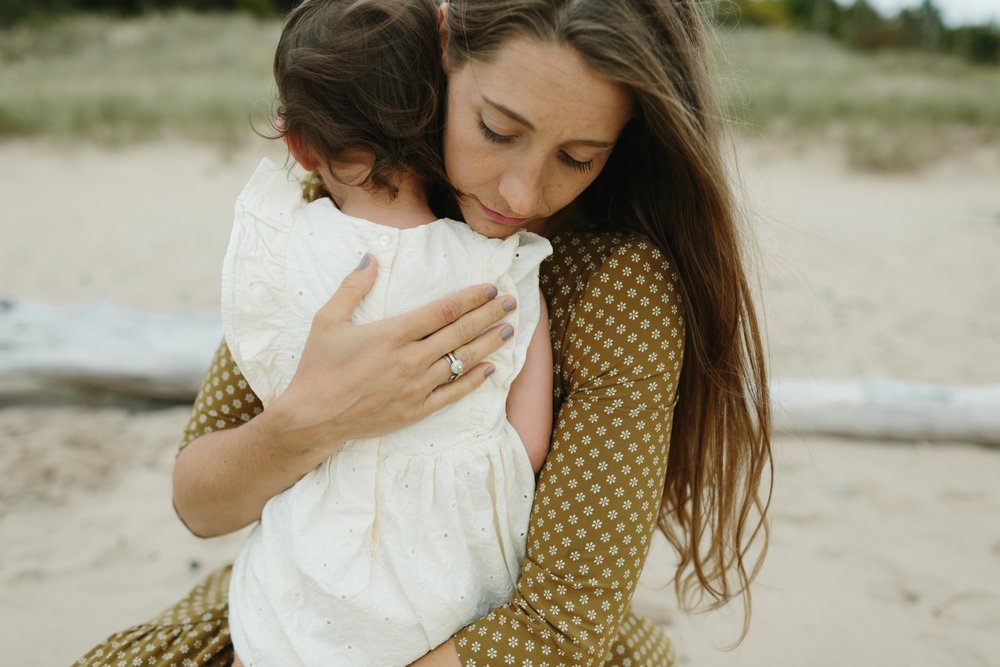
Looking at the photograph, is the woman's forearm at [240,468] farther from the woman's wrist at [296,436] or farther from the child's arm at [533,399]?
the child's arm at [533,399]

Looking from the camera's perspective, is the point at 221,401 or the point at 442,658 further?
the point at 221,401

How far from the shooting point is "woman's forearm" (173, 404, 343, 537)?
4.87 feet

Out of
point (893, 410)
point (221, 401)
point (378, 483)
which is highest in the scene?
point (378, 483)

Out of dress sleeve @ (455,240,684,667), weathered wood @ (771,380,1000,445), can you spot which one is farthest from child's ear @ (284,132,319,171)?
weathered wood @ (771,380,1000,445)

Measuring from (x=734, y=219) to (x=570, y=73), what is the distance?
452 mm

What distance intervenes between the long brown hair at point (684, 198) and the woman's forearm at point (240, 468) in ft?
2.46

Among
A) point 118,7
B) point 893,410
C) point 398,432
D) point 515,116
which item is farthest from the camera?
point 118,7

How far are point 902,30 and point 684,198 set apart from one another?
22235 millimetres

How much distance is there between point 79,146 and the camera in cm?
1015

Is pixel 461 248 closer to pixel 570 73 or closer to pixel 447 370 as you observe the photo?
pixel 447 370

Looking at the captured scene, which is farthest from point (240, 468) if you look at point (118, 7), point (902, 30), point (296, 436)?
point (118, 7)

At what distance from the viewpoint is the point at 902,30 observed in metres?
20.2

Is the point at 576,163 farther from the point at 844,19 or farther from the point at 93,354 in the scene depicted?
the point at 844,19

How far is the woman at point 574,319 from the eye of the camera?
1.36 metres
